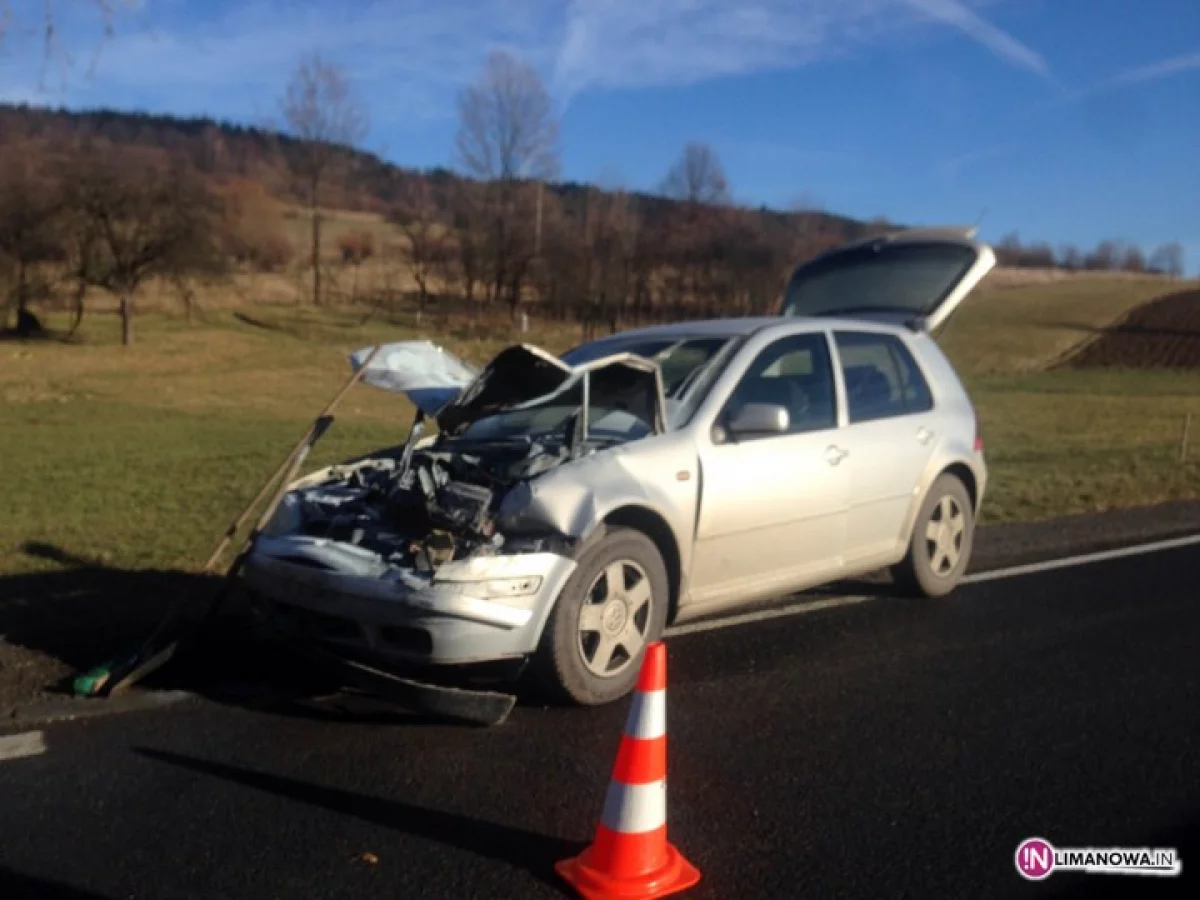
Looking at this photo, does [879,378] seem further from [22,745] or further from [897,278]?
[22,745]

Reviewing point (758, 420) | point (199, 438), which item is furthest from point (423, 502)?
point (199, 438)

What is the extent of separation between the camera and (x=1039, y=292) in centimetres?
7488

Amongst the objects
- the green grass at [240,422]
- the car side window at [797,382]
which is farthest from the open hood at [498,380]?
the green grass at [240,422]

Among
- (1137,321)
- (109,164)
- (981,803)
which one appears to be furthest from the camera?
(1137,321)

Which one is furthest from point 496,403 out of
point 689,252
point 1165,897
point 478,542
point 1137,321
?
point 1137,321

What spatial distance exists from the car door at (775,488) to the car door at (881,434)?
161 millimetres

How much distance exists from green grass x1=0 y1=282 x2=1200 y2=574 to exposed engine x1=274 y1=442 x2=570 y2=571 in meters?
2.59

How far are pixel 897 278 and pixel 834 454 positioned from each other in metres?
2.17

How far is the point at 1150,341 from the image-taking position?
49.6m

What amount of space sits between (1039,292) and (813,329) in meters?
73.6

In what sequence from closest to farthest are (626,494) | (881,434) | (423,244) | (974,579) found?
(626,494) → (881,434) → (974,579) → (423,244)

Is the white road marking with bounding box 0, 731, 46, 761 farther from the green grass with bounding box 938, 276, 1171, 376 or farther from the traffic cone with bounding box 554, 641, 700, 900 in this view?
the green grass with bounding box 938, 276, 1171, 376

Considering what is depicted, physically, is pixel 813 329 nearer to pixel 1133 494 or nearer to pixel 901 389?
pixel 901 389

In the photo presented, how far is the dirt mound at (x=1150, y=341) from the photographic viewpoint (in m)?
44.3
